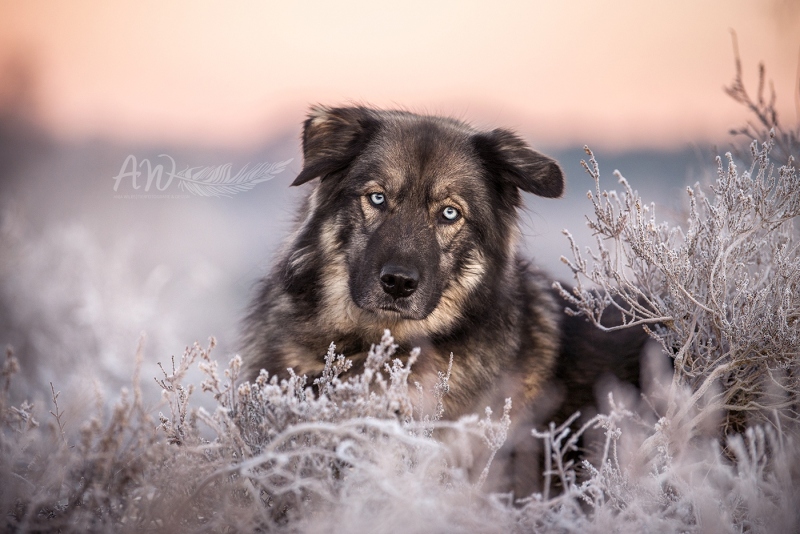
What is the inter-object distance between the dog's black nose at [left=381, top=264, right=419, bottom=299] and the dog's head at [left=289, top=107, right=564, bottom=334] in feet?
0.20

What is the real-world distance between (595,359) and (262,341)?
2029mm

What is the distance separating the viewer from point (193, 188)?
19.8 feet

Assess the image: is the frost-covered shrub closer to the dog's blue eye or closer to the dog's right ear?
the dog's blue eye

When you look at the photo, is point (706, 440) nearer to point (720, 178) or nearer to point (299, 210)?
point (720, 178)

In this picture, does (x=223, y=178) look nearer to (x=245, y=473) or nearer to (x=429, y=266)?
(x=429, y=266)

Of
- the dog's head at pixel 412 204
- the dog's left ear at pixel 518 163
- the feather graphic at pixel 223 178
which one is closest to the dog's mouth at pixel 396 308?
the dog's head at pixel 412 204

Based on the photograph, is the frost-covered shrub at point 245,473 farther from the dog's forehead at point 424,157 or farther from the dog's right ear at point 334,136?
the dog's right ear at point 334,136

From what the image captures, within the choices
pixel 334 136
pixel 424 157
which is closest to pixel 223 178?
pixel 334 136

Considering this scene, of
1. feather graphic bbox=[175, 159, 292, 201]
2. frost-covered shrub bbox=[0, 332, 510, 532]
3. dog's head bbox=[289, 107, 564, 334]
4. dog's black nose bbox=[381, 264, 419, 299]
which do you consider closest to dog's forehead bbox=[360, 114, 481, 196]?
dog's head bbox=[289, 107, 564, 334]

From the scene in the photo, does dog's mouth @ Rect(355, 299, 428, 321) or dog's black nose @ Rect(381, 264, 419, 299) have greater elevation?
dog's black nose @ Rect(381, 264, 419, 299)

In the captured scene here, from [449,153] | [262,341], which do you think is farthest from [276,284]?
[449,153]

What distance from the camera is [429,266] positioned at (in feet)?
11.5

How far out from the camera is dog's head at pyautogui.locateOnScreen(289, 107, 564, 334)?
11.6 ft

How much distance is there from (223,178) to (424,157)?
270cm
